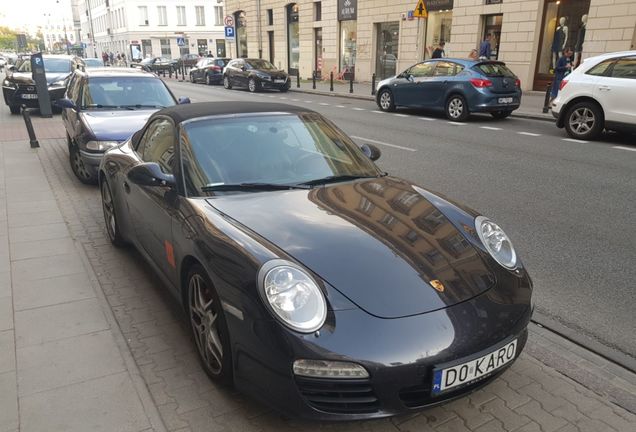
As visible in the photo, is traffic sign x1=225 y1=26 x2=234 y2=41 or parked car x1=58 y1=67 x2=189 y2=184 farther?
traffic sign x1=225 y1=26 x2=234 y2=41

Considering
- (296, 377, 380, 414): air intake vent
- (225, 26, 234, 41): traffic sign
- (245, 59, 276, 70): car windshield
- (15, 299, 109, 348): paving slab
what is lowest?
(15, 299, 109, 348): paving slab

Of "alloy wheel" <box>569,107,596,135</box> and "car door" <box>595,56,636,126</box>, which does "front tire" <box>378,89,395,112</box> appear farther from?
"car door" <box>595,56,636,126</box>

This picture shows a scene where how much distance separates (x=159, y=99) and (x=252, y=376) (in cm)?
682

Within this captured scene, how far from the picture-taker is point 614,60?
10.1 m

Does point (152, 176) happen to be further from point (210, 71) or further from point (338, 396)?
point (210, 71)

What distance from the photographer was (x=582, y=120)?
10758 mm

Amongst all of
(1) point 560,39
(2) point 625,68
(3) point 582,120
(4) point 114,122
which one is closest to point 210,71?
(1) point 560,39

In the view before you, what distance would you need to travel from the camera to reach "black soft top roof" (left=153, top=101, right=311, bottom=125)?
12.4ft

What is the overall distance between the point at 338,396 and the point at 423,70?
13.9 meters

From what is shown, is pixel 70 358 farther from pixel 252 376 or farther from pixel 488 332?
pixel 488 332

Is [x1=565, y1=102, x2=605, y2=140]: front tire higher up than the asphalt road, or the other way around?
[x1=565, y1=102, x2=605, y2=140]: front tire

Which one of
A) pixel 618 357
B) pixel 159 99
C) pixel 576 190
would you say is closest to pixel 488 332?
pixel 618 357

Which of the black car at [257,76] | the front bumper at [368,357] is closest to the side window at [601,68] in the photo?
the front bumper at [368,357]

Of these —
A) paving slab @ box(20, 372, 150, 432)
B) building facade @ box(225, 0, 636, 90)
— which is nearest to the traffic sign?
building facade @ box(225, 0, 636, 90)
